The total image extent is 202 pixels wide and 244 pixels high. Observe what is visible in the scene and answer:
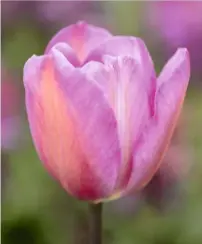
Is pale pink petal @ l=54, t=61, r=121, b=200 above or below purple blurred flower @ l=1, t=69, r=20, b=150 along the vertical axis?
above

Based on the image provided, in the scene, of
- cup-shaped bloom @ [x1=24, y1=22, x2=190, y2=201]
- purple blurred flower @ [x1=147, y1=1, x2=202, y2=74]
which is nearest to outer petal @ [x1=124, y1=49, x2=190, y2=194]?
cup-shaped bloom @ [x1=24, y1=22, x2=190, y2=201]

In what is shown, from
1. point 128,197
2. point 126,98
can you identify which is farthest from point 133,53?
point 128,197

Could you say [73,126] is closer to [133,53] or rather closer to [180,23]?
[133,53]

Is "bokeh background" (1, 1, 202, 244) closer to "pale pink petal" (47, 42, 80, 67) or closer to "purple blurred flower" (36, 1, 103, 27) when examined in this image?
"purple blurred flower" (36, 1, 103, 27)

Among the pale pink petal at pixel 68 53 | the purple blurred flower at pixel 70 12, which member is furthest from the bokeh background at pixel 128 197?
the pale pink petal at pixel 68 53

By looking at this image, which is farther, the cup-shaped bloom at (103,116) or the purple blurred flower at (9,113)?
the purple blurred flower at (9,113)

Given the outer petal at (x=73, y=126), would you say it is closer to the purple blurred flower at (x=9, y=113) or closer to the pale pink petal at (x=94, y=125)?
the pale pink petal at (x=94, y=125)

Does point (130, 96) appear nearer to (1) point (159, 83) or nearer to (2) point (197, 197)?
(1) point (159, 83)

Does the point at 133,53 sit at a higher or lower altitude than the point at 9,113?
higher
